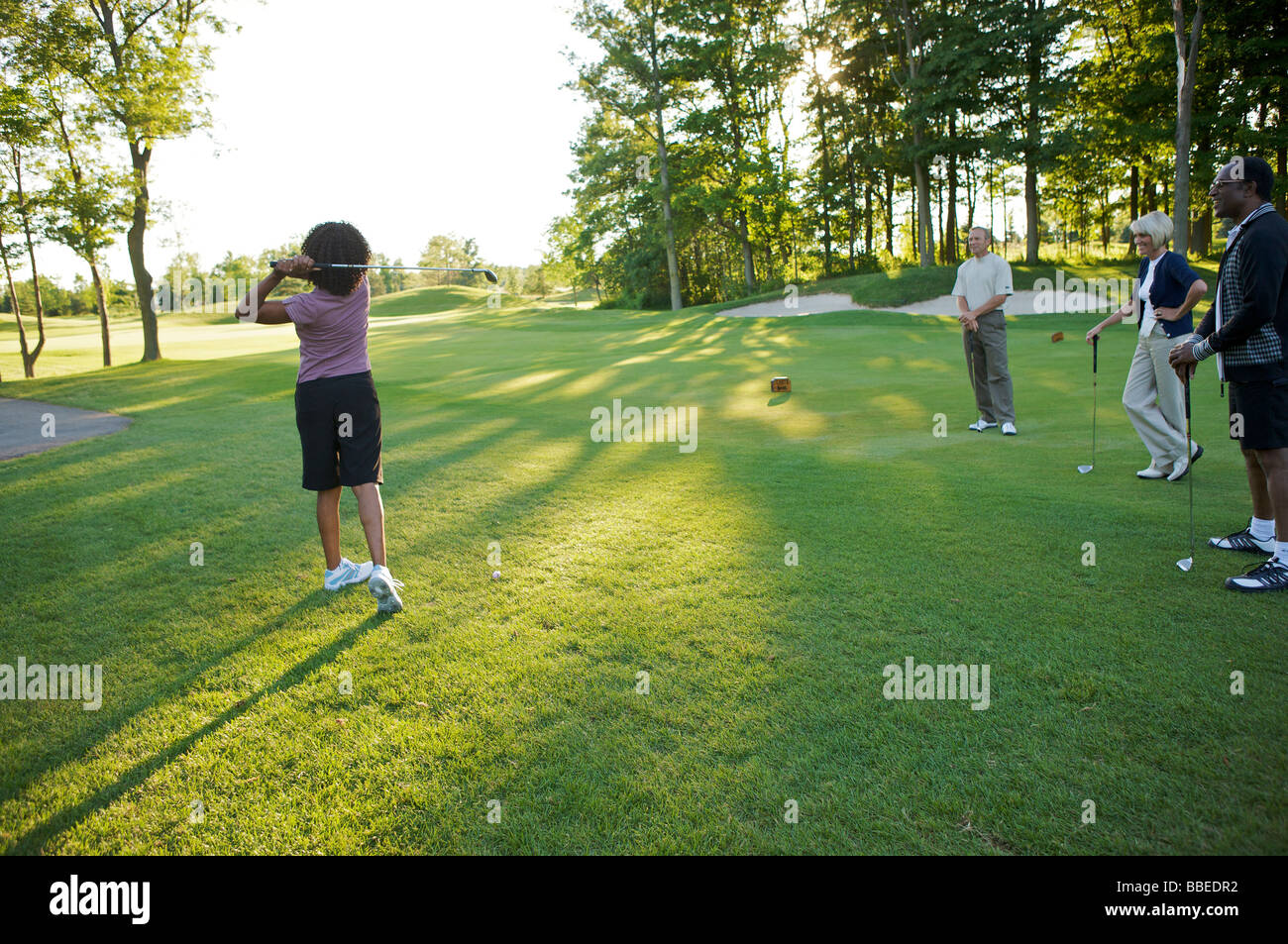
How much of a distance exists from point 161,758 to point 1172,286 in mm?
8509

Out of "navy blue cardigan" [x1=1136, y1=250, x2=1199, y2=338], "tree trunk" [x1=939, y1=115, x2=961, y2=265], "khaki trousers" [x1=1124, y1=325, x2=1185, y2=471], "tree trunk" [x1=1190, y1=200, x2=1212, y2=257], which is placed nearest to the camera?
"navy blue cardigan" [x1=1136, y1=250, x2=1199, y2=338]

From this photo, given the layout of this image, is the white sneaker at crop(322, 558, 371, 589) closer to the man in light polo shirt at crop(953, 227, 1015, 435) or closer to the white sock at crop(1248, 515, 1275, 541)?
the white sock at crop(1248, 515, 1275, 541)

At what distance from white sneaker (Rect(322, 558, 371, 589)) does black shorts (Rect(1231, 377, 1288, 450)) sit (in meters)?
6.02

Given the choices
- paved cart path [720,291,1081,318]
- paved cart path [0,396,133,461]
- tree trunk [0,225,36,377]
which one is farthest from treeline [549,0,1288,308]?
paved cart path [0,396,133,461]

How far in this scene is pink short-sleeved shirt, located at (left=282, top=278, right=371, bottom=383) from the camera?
14.4 feet

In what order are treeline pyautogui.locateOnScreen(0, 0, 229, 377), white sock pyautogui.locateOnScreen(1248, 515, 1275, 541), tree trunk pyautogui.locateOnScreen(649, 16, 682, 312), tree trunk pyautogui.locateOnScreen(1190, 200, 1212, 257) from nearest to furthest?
white sock pyautogui.locateOnScreen(1248, 515, 1275, 541), treeline pyautogui.locateOnScreen(0, 0, 229, 377), tree trunk pyautogui.locateOnScreen(1190, 200, 1212, 257), tree trunk pyautogui.locateOnScreen(649, 16, 682, 312)

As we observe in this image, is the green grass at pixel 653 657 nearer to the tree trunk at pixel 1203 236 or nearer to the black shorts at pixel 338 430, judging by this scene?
the black shorts at pixel 338 430

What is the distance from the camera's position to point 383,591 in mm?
4312

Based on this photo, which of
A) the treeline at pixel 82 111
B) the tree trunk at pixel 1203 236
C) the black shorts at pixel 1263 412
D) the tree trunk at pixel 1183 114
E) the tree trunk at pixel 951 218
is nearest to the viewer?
the black shorts at pixel 1263 412

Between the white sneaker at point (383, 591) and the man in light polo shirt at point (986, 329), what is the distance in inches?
301

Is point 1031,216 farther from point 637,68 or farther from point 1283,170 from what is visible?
point 637,68

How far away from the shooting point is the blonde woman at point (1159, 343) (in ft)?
21.1

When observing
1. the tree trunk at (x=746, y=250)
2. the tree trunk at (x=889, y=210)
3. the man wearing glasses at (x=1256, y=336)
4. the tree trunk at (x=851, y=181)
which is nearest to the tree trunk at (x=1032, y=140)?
the tree trunk at (x=851, y=181)

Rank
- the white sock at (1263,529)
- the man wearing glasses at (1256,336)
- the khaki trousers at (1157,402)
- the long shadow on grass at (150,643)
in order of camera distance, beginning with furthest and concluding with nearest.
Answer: the khaki trousers at (1157,402), the white sock at (1263,529), the man wearing glasses at (1256,336), the long shadow on grass at (150,643)
